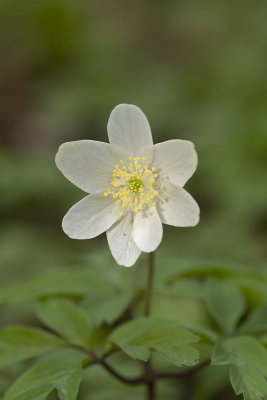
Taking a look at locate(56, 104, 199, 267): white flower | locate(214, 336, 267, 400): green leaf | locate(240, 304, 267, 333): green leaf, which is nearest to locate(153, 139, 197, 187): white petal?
locate(56, 104, 199, 267): white flower

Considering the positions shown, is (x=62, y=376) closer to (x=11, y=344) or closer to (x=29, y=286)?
(x=11, y=344)

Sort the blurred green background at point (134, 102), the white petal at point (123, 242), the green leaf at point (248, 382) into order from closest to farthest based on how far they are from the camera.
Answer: the green leaf at point (248, 382), the white petal at point (123, 242), the blurred green background at point (134, 102)

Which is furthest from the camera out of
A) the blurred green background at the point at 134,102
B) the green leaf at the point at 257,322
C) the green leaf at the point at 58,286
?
the blurred green background at the point at 134,102

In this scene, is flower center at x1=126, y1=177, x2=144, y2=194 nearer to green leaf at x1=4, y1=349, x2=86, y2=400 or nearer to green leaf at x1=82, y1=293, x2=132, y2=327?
green leaf at x1=82, y1=293, x2=132, y2=327

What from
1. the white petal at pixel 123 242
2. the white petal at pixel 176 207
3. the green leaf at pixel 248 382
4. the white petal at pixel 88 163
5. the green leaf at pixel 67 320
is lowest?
the green leaf at pixel 67 320

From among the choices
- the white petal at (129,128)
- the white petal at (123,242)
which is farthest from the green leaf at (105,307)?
the white petal at (129,128)

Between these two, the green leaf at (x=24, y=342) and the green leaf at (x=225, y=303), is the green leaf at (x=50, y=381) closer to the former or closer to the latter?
the green leaf at (x=24, y=342)

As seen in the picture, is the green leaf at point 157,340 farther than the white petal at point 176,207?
No
